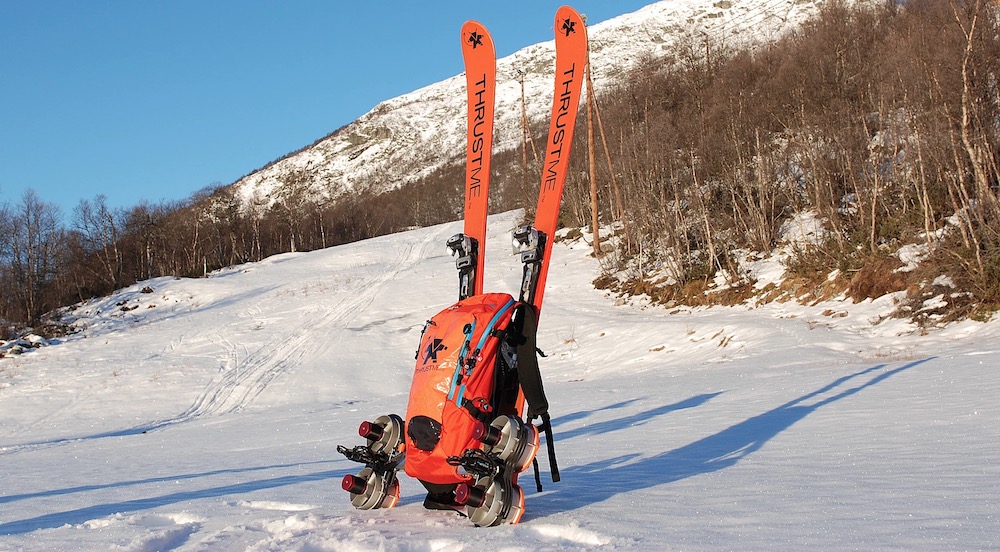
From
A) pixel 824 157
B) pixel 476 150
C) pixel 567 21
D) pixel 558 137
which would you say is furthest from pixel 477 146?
pixel 824 157

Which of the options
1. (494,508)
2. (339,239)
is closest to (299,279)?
(494,508)

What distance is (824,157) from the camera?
73.5ft

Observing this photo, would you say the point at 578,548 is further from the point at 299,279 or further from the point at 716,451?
the point at 299,279

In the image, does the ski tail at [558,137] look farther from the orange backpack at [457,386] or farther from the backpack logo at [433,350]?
the backpack logo at [433,350]

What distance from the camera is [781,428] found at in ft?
22.4

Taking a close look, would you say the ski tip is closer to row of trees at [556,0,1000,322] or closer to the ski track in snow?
row of trees at [556,0,1000,322]

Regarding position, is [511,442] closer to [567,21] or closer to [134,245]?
[567,21]

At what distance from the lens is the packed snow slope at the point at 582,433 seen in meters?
3.28

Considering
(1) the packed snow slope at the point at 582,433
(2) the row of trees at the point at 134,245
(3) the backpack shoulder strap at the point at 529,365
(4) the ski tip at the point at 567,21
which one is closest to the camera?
(1) the packed snow slope at the point at 582,433

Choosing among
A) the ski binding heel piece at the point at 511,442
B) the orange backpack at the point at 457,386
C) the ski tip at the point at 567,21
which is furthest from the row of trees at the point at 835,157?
the ski binding heel piece at the point at 511,442

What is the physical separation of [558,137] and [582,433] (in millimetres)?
3987

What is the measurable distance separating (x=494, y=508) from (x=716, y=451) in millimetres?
3070

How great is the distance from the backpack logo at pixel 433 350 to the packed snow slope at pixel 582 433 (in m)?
0.88

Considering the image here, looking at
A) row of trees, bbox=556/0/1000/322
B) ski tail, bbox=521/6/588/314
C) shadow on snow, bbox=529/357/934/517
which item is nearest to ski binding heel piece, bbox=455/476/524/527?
shadow on snow, bbox=529/357/934/517
